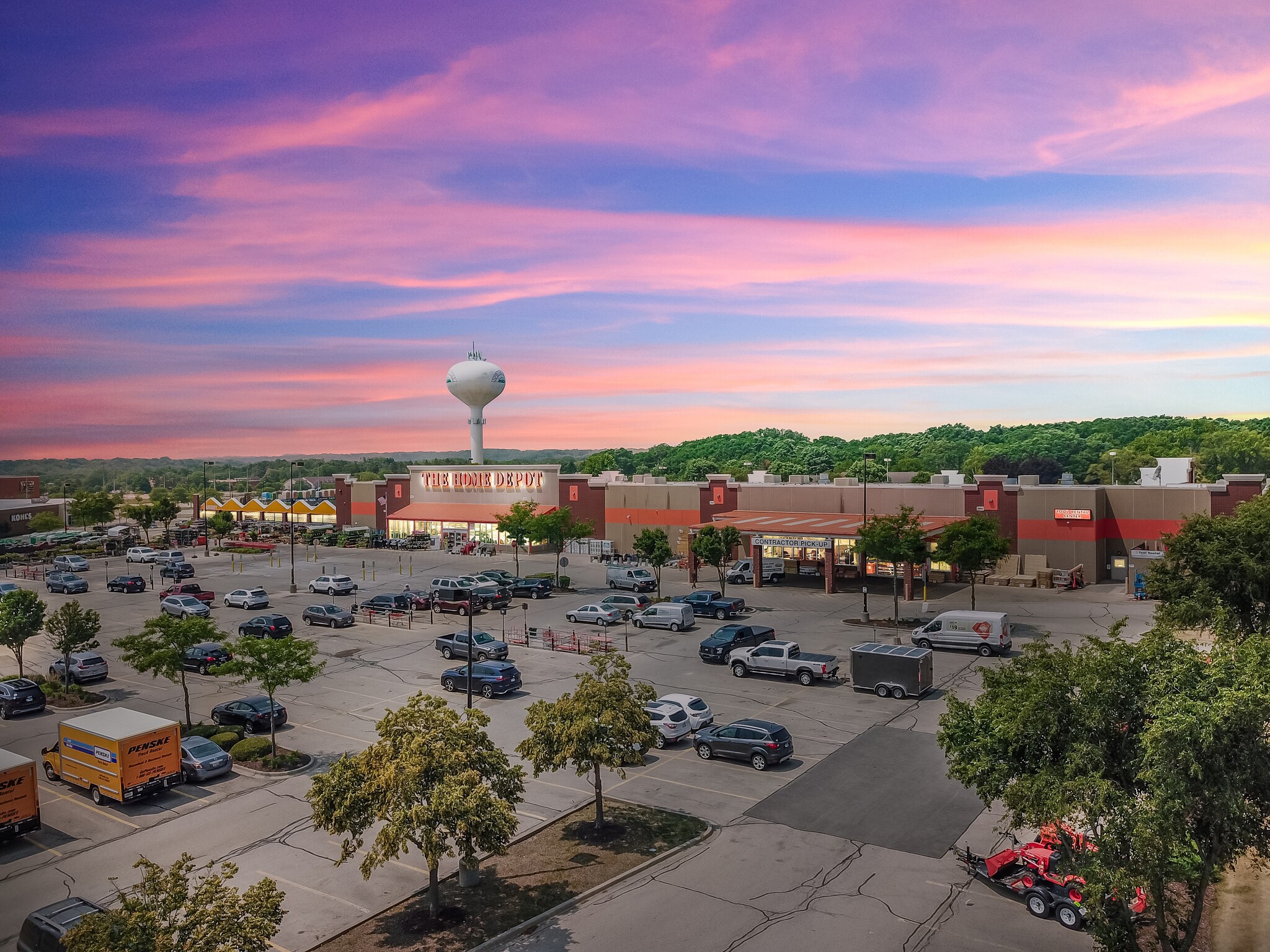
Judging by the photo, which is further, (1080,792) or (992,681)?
(992,681)

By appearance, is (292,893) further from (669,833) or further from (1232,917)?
(1232,917)

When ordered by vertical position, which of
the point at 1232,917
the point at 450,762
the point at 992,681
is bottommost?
the point at 1232,917

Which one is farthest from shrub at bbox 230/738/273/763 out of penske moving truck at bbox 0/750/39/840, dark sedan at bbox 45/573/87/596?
dark sedan at bbox 45/573/87/596

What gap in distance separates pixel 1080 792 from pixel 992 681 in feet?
13.6

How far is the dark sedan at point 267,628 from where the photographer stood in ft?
162

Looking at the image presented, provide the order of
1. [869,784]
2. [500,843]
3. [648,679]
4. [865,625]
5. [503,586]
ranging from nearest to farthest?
[500,843] → [869,784] → [648,679] → [865,625] → [503,586]

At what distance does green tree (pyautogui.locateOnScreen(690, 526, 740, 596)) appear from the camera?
57.9 meters

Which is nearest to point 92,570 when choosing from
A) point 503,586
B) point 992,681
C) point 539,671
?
point 503,586

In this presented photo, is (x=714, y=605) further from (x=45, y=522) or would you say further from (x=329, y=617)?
(x=45, y=522)

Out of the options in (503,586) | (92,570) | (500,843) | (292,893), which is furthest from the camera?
(92,570)

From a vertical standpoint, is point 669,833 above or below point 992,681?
below

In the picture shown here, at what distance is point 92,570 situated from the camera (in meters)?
80.7

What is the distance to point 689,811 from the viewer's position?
978 inches

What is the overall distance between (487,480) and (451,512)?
5.56 metres
